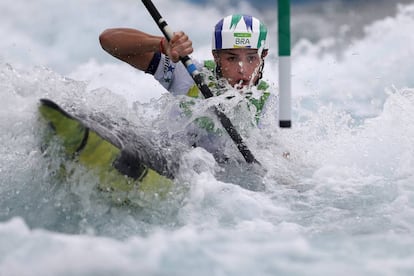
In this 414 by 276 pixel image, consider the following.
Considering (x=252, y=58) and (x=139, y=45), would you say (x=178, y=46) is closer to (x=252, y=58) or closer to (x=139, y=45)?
(x=139, y=45)

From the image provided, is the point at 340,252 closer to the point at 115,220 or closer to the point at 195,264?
the point at 195,264

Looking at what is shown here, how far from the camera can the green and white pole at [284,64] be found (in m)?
3.80

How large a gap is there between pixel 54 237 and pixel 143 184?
0.75m

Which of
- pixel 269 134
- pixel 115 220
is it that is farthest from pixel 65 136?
pixel 269 134

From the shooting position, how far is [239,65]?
4574mm

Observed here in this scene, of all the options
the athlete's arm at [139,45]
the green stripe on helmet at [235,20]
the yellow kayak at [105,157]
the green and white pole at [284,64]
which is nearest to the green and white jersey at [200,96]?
the athlete's arm at [139,45]

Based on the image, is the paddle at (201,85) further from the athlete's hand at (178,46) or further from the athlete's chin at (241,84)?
the athlete's chin at (241,84)

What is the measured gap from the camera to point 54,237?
2.88m

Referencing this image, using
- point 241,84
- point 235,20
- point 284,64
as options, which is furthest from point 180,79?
point 284,64

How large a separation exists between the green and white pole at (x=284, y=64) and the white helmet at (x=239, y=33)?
80 centimetres

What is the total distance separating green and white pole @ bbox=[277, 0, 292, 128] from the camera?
12.5 ft

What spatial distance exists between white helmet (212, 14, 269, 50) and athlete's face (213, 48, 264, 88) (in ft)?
0.14

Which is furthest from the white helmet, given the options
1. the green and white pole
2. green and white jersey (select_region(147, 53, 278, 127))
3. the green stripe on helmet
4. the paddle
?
the green and white pole

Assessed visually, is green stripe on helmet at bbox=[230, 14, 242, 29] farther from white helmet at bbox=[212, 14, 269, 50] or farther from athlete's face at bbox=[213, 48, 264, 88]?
athlete's face at bbox=[213, 48, 264, 88]
